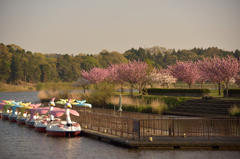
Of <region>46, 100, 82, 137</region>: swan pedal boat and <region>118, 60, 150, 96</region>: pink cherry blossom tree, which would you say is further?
<region>118, 60, 150, 96</region>: pink cherry blossom tree

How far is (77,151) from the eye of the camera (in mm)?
22000

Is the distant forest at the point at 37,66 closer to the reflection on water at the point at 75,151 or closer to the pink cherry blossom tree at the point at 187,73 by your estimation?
the pink cherry blossom tree at the point at 187,73

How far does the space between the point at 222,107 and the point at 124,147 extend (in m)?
18.6

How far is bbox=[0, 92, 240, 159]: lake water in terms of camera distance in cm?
1989

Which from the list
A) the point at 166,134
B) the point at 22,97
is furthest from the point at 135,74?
the point at 22,97

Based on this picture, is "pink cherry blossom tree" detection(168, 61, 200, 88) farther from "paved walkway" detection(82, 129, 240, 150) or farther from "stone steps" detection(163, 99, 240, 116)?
"paved walkway" detection(82, 129, 240, 150)

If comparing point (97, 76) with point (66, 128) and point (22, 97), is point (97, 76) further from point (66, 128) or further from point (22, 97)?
point (66, 128)

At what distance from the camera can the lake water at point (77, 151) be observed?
65.3ft

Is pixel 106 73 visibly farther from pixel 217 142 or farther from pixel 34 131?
pixel 217 142

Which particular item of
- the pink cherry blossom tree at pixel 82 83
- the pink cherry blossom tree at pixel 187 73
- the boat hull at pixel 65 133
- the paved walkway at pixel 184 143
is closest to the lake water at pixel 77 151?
the paved walkway at pixel 184 143

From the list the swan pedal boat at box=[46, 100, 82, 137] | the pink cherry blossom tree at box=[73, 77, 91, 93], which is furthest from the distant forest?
the swan pedal boat at box=[46, 100, 82, 137]

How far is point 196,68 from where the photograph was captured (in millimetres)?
65625

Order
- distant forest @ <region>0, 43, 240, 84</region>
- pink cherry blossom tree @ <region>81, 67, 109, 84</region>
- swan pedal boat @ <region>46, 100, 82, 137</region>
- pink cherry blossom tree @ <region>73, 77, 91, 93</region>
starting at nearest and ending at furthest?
1. swan pedal boat @ <region>46, 100, 82, 137</region>
2. pink cherry blossom tree @ <region>81, 67, 109, 84</region>
3. pink cherry blossom tree @ <region>73, 77, 91, 93</region>
4. distant forest @ <region>0, 43, 240, 84</region>

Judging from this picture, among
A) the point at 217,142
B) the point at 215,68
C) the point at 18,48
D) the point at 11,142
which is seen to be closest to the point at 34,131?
the point at 11,142
